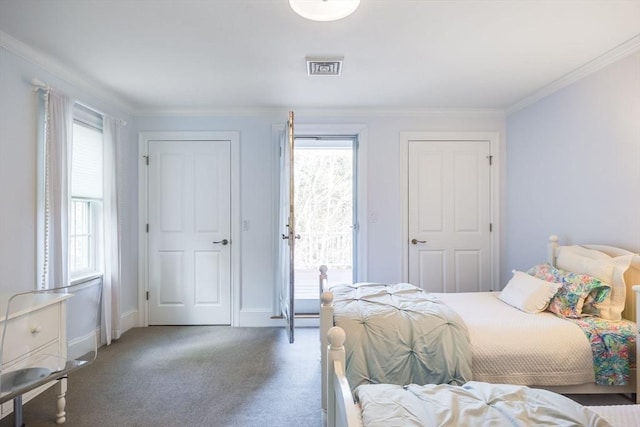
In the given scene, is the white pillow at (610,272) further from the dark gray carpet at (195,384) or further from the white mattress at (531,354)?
the dark gray carpet at (195,384)

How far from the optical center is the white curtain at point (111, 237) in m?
3.08

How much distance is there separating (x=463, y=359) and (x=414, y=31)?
2.01 meters

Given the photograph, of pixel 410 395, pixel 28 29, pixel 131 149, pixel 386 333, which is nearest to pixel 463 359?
pixel 386 333

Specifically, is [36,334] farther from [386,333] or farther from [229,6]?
[229,6]

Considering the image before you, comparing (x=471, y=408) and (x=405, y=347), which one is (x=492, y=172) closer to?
(x=405, y=347)

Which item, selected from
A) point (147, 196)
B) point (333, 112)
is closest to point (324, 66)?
point (333, 112)

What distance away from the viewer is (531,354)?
1.88 m

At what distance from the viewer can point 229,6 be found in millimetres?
1808

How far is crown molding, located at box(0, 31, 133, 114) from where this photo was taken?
2.15 meters

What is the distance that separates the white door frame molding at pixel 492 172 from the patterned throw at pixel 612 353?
1.75m

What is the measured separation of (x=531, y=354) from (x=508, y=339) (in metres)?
0.14

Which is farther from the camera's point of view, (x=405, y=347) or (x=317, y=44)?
(x=317, y=44)

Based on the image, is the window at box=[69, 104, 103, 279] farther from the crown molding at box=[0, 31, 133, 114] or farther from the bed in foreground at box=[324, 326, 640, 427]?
the bed in foreground at box=[324, 326, 640, 427]

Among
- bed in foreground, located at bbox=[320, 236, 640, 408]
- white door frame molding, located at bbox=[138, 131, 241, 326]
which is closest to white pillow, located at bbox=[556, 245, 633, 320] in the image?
bed in foreground, located at bbox=[320, 236, 640, 408]
